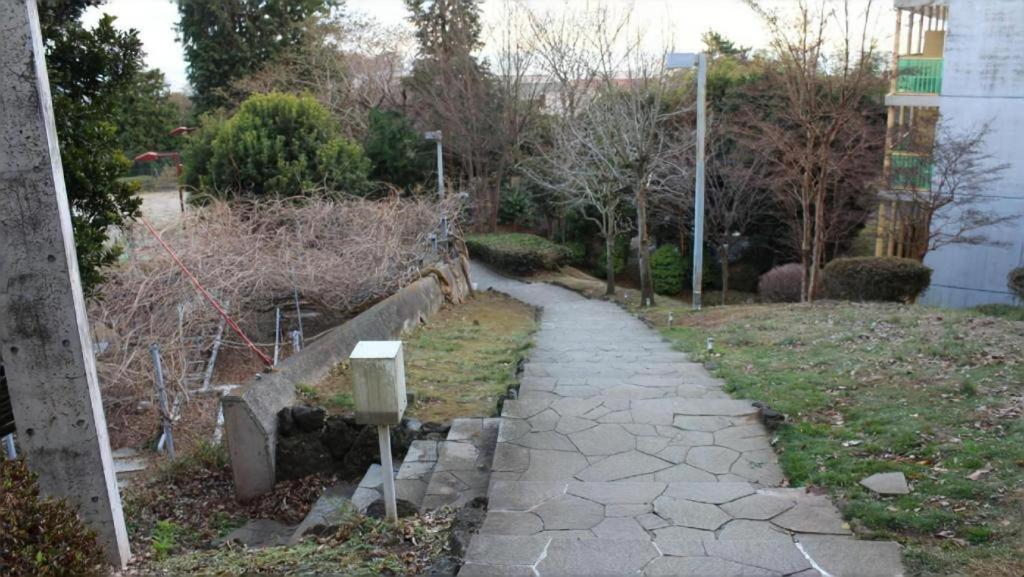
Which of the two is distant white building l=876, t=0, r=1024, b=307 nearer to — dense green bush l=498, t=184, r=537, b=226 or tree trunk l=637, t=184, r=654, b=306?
tree trunk l=637, t=184, r=654, b=306

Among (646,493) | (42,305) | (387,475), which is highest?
(42,305)

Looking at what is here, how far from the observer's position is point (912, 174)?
61.0 feet

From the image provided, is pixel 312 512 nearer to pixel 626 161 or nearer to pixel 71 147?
pixel 71 147

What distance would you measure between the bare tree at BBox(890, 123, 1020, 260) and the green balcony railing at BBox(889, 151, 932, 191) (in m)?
0.02

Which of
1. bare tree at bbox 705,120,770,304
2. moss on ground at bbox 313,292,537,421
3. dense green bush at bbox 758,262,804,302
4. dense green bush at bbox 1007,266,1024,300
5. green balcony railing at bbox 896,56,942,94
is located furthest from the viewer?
bare tree at bbox 705,120,770,304

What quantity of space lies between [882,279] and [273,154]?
13.4 m

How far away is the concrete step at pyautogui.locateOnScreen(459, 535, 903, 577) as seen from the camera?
378 centimetres

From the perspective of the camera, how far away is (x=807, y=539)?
4.13 metres

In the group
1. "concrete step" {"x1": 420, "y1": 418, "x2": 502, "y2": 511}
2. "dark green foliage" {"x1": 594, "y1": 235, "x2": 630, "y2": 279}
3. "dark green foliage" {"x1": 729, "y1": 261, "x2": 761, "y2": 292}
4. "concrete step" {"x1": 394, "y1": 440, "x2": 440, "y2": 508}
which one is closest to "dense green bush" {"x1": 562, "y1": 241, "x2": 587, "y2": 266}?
"dark green foliage" {"x1": 594, "y1": 235, "x2": 630, "y2": 279}

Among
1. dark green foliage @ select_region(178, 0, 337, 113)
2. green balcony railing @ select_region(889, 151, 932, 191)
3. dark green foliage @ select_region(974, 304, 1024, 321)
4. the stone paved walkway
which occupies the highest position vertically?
dark green foliage @ select_region(178, 0, 337, 113)

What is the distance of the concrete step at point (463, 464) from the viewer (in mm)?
5188

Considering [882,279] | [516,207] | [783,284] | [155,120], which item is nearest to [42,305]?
[882,279]

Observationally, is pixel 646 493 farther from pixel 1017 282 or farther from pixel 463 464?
pixel 1017 282

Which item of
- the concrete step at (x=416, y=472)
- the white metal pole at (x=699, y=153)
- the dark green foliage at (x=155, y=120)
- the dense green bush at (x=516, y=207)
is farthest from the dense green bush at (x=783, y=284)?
the dark green foliage at (x=155, y=120)
